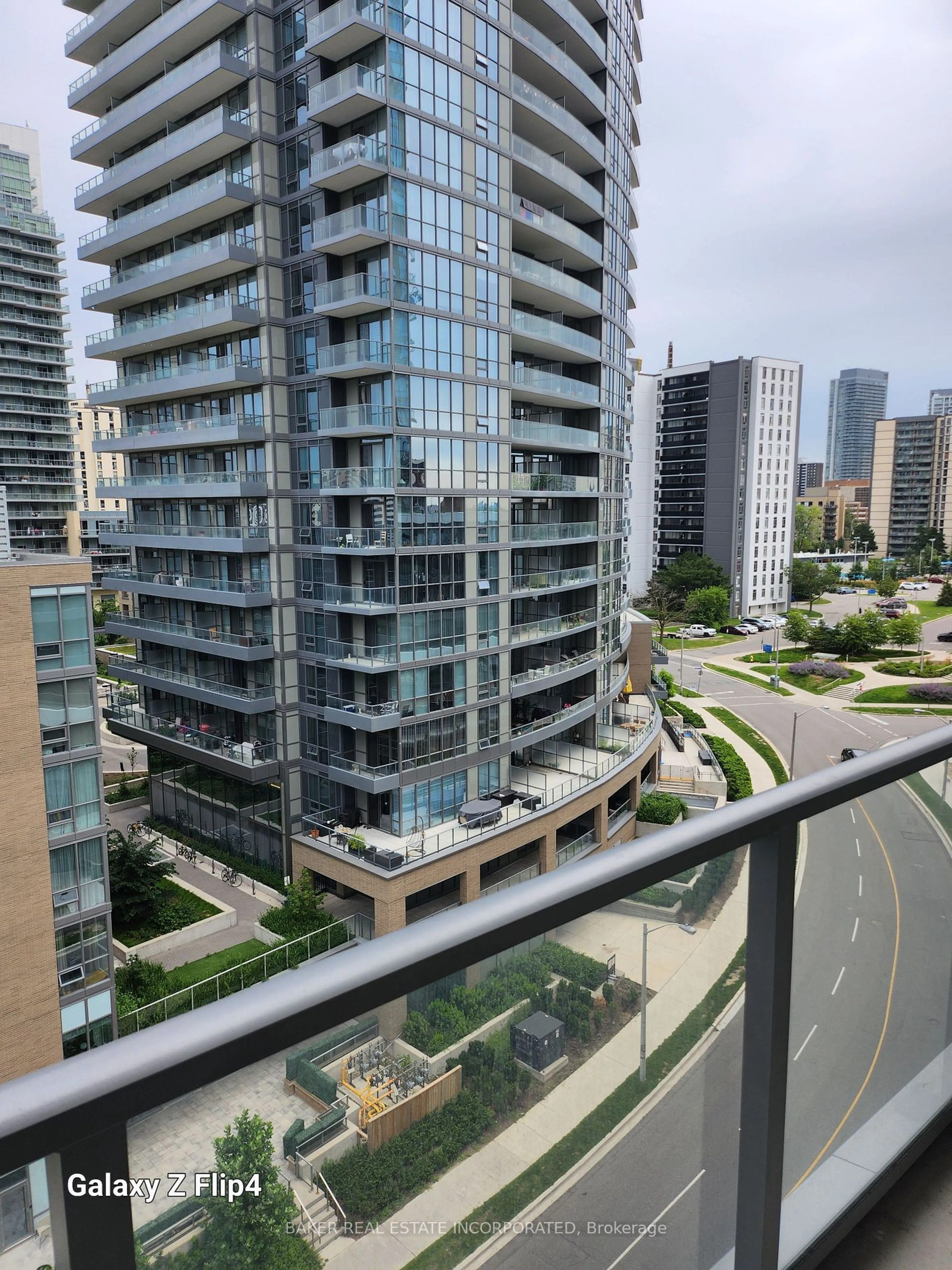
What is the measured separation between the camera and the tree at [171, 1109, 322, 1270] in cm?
101

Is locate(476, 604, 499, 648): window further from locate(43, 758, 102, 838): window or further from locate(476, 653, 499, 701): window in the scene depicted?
locate(43, 758, 102, 838): window

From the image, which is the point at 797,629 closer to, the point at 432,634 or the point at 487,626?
the point at 487,626

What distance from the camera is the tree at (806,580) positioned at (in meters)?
71.4

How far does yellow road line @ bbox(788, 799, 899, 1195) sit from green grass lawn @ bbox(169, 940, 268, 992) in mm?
16194

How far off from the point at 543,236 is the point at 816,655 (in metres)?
38.6

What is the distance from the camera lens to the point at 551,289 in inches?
883

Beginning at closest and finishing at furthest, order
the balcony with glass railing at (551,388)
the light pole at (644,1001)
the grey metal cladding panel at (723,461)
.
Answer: the light pole at (644,1001), the balcony with glass railing at (551,388), the grey metal cladding panel at (723,461)

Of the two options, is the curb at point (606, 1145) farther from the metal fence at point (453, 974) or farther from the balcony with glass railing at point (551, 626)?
the balcony with glass railing at point (551, 626)

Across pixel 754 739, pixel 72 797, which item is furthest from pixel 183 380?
pixel 754 739

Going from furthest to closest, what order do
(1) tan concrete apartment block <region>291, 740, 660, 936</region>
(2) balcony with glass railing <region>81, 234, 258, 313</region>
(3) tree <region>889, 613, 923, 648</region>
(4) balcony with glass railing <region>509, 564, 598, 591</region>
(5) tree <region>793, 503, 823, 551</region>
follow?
(5) tree <region>793, 503, 823, 551</region>, (3) tree <region>889, 613, 923, 648</region>, (4) balcony with glass railing <region>509, 564, 598, 591</region>, (2) balcony with glass railing <region>81, 234, 258, 313</region>, (1) tan concrete apartment block <region>291, 740, 660, 936</region>

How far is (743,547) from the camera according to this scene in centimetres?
6731

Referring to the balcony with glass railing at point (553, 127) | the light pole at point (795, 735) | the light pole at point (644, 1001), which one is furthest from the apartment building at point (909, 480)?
the light pole at point (644, 1001)

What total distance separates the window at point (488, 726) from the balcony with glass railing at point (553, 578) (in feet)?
10.5

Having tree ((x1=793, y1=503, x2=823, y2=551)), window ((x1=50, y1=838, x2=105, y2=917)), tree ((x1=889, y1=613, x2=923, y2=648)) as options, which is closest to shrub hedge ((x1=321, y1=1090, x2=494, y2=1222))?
window ((x1=50, y1=838, x2=105, y2=917))
